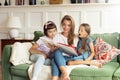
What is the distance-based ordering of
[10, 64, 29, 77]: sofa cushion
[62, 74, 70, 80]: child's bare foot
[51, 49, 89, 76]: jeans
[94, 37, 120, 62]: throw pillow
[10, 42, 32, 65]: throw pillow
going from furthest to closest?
[94, 37, 120, 62]: throw pillow < [10, 42, 32, 65]: throw pillow < [10, 64, 29, 77]: sofa cushion < [51, 49, 89, 76]: jeans < [62, 74, 70, 80]: child's bare foot

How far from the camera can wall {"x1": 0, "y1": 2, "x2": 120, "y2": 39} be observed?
5.26m

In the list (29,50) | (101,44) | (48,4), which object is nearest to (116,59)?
(101,44)

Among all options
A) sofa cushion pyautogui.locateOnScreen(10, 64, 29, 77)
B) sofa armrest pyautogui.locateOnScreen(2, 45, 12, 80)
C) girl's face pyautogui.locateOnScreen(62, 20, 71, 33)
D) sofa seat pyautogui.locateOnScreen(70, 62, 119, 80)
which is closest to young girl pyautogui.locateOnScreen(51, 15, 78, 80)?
girl's face pyautogui.locateOnScreen(62, 20, 71, 33)

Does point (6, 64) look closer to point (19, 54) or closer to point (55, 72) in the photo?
point (19, 54)

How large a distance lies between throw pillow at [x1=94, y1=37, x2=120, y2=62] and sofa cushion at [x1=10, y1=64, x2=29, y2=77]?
3.19 ft

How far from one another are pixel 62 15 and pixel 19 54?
2462 mm

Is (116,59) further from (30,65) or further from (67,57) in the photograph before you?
(30,65)

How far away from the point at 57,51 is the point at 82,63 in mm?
348

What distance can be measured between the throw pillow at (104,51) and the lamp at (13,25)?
248cm

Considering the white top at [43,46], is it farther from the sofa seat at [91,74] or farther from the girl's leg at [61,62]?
the sofa seat at [91,74]

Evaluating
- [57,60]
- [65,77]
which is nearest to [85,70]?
[65,77]

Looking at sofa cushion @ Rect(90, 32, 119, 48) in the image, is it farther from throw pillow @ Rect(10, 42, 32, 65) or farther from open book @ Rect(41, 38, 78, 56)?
throw pillow @ Rect(10, 42, 32, 65)

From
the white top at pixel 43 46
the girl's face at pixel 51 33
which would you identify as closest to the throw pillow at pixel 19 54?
the white top at pixel 43 46

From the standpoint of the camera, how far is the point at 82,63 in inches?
120
